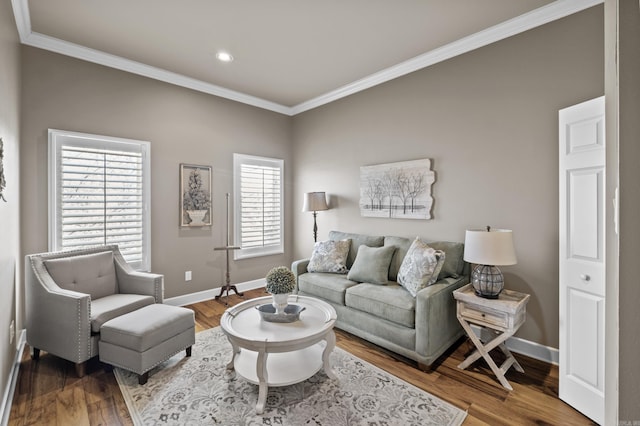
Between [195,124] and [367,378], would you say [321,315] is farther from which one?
[195,124]

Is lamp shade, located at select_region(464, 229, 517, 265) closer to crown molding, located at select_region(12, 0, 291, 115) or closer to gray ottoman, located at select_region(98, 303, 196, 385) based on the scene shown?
→ gray ottoman, located at select_region(98, 303, 196, 385)

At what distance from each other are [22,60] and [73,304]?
97.4 inches

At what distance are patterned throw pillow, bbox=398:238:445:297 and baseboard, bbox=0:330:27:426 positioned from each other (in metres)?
2.98

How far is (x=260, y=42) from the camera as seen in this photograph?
3070 millimetres

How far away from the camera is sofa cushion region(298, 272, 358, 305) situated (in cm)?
317

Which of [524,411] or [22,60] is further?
[22,60]

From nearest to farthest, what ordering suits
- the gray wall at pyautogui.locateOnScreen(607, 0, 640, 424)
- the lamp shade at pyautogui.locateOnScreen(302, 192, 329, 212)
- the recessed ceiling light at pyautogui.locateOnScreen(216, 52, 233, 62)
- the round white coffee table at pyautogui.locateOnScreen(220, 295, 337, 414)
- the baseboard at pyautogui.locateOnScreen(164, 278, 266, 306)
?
1. the gray wall at pyautogui.locateOnScreen(607, 0, 640, 424)
2. the round white coffee table at pyautogui.locateOnScreen(220, 295, 337, 414)
3. the recessed ceiling light at pyautogui.locateOnScreen(216, 52, 233, 62)
4. the baseboard at pyautogui.locateOnScreen(164, 278, 266, 306)
5. the lamp shade at pyautogui.locateOnScreen(302, 192, 329, 212)

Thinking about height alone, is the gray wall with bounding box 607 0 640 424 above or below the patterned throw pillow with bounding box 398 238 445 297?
above

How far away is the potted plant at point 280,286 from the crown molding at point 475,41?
2.80 metres

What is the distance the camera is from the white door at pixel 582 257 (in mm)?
1887

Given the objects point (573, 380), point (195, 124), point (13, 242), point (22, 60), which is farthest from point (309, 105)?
point (573, 380)

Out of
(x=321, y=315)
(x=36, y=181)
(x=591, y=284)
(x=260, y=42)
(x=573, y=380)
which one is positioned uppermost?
(x=260, y=42)

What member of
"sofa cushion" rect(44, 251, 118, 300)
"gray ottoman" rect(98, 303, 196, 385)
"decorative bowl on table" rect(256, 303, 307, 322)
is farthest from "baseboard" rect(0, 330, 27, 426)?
"decorative bowl on table" rect(256, 303, 307, 322)

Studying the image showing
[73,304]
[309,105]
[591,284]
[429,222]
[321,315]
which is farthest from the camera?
[309,105]
